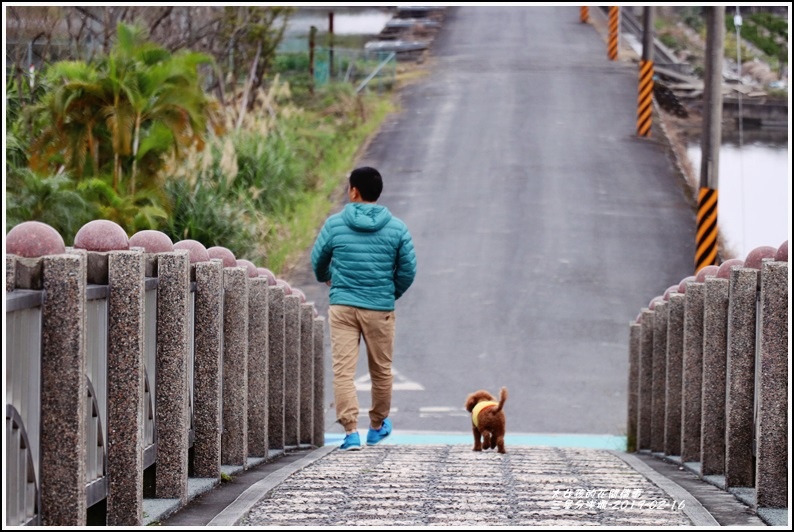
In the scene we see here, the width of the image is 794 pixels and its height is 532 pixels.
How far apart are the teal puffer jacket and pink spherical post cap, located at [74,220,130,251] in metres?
3.50

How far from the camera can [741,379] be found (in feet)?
24.0

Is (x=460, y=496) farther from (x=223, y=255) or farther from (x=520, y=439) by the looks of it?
(x=520, y=439)

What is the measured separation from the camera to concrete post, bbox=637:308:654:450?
11781 millimetres

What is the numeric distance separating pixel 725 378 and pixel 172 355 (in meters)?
3.55

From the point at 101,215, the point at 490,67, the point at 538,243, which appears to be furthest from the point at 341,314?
the point at 490,67

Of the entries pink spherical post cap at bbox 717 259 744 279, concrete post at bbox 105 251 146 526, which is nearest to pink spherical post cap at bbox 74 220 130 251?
concrete post at bbox 105 251 146 526

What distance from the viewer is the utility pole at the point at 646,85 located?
32844mm

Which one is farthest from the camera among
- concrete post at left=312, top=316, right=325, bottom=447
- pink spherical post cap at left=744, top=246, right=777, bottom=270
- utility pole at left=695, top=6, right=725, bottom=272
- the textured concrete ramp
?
utility pole at left=695, top=6, right=725, bottom=272

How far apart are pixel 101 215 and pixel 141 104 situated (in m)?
2.08

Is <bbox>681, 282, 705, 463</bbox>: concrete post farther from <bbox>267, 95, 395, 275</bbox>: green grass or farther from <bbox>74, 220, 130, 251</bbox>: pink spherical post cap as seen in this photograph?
<bbox>267, 95, 395, 275</bbox>: green grass

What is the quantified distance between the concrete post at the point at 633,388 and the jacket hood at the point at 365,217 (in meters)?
3.79

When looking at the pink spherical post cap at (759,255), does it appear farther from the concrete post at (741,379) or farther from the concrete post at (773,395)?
the concrete post at (773,395)

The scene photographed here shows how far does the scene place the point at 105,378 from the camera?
5.95 meters

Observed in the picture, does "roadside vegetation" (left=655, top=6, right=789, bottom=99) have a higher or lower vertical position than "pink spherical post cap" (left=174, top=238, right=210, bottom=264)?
higher
